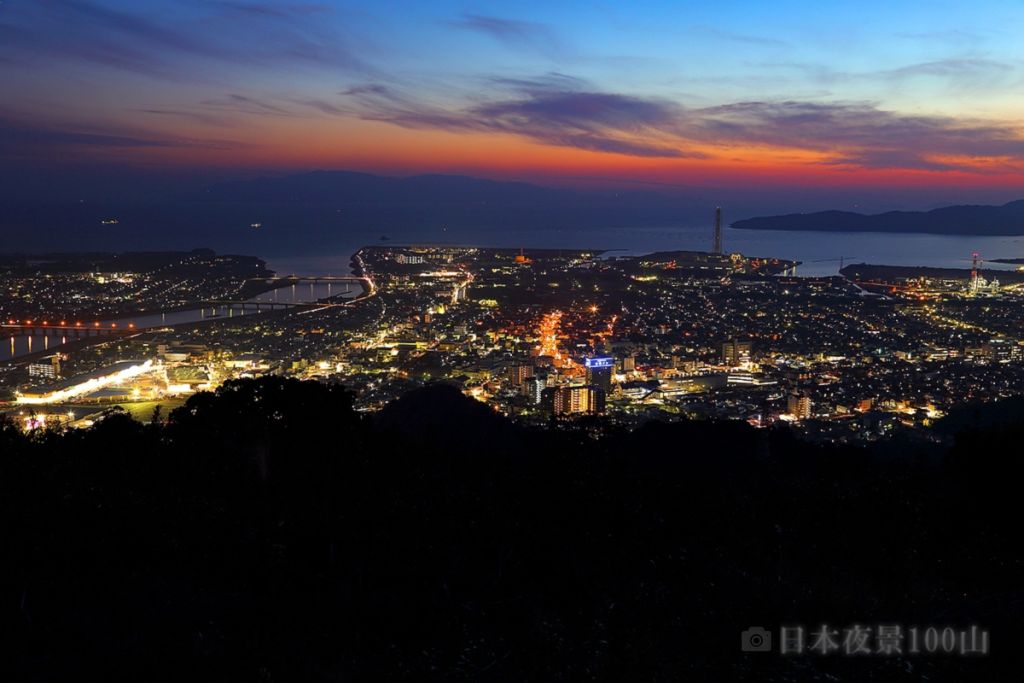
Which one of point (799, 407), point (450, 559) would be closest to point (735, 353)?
point (799, 407)

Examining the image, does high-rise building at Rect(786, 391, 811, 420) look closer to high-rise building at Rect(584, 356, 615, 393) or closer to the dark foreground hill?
high-rise building at Rect(584, 356, 615, 393)

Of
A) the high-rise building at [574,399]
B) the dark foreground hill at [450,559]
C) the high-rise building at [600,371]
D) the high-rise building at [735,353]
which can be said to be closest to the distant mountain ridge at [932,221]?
the high-rise building at [735,353]

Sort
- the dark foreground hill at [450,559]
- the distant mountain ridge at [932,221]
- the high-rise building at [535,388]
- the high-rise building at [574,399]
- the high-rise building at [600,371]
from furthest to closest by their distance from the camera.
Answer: the distant mountain ridge at [932,221]
the high-rise building at [600,371]
the high-rise building at [535,388]
the high-rise building at [574,399]
the dark foreground hill at [450,559]

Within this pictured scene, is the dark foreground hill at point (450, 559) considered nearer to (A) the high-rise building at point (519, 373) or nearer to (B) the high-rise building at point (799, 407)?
(B) the high-rise building at point (799, 407)

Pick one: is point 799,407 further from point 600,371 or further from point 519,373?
point 519,373

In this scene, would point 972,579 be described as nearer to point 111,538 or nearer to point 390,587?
point 390,587

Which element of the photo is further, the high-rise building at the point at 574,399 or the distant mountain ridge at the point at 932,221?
the distant mountain ridge at the point at 932,221
